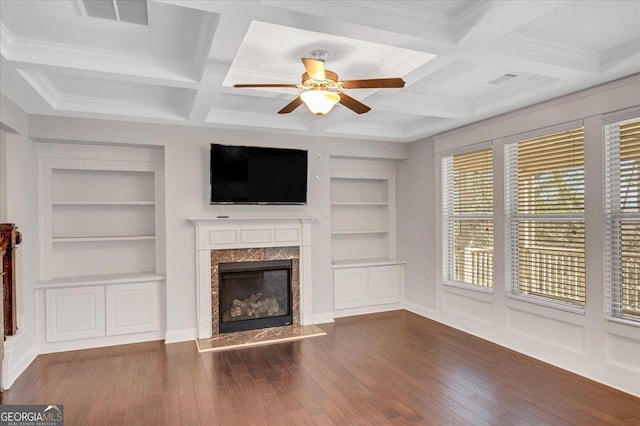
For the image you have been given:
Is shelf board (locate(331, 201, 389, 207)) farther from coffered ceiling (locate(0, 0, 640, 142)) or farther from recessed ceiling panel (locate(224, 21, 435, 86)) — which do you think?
recessed ceiling panel (locate(224, 21, 435, 86))

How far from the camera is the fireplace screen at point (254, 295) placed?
5109mm

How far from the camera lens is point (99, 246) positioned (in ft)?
16.3

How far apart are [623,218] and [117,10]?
421 centimetres

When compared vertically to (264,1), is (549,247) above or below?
below

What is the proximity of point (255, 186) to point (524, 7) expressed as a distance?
3.66 m

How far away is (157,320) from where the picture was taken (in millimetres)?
4836

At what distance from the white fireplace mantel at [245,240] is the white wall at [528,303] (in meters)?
1.77

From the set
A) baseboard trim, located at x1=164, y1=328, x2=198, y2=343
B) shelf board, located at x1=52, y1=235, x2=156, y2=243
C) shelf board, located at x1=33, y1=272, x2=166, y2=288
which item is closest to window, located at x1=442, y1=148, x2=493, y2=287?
baseboard trim, located at x1=164, y1=328, x2=198, y2=343

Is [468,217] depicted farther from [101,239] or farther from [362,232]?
[101,239]

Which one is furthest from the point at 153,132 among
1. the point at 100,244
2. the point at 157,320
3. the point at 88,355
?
the point at 88,355

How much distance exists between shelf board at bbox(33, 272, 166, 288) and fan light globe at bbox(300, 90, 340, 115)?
315 cm

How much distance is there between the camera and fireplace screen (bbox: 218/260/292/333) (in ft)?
16.8

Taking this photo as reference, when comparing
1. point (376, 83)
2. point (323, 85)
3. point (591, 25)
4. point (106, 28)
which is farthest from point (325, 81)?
point (591, 25)

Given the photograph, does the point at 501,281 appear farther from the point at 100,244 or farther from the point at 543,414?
the point at 100,244
